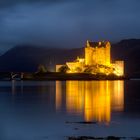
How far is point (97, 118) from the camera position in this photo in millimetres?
18328

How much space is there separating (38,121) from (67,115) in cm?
235

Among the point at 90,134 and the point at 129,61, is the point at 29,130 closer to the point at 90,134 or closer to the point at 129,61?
the point at 90,134

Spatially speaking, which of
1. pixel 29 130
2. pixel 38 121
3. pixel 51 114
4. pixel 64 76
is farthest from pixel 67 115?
pixel 64 76

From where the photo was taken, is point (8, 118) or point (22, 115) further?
point (22, 115)

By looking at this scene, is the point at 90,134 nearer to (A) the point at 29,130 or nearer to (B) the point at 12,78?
A: (A) the point at 29,130

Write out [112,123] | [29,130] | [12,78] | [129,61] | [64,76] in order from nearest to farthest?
[29,130], [112,123], [64,76], [12,78], [129,61]

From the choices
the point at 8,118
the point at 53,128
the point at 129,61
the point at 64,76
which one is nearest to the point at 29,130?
the point at 53,128

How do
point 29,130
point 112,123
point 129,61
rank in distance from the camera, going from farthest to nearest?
point 129,61, point 112,123, point 29,130

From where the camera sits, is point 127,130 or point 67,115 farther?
point 67,115

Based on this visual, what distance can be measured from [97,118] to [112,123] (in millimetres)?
1583

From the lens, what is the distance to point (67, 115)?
20.1 m

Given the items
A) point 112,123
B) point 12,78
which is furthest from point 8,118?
point 12,78

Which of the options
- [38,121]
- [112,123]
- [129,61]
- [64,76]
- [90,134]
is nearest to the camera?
[90,134]

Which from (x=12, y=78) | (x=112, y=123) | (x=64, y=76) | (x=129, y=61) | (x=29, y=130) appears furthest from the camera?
(x=129, y=61)
